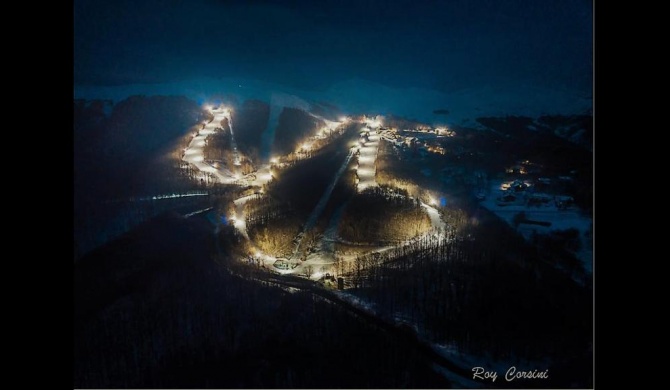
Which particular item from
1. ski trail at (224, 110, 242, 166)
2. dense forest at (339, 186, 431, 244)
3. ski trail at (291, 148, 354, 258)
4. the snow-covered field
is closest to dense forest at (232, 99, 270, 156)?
ski trail at (224, 110, 242, 166)

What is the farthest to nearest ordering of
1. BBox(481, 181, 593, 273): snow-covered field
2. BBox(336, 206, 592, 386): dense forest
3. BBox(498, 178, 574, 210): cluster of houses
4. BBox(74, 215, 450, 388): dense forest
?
BBox(498, 178, 574, 210): cluster of houses, BBox(481, 181, 593, 273): snow-covered field, BBox(336, 206, 592, 386): dense forest, BBox(74, 215, 450, 388): dense forest

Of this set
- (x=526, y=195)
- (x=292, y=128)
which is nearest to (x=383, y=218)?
(x=526, y=195)

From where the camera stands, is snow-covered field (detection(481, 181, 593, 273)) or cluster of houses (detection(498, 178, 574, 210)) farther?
cluster of houses (detection(498, 178, 574, 210))

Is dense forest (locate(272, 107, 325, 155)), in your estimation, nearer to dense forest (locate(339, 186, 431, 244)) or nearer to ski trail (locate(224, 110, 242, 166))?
ski trail (locate(224, 110, 242, 166))

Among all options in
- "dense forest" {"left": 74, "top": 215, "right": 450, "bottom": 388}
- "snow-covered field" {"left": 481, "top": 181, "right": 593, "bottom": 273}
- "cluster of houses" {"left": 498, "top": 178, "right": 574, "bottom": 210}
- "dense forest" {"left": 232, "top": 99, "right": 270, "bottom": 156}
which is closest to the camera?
"dense forest" {"left": 74, "top": 215, "right": 450, "bottom": 388}

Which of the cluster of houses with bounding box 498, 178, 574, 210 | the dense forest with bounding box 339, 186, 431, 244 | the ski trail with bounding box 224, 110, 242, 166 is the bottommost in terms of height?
the dense forest with bounding box 339, 186, 431, 244

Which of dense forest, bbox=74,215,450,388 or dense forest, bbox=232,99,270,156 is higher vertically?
dense forest, bbox=232,99,270,156

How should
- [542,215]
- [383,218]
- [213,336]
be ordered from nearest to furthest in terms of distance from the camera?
[213,336] < [542,215] < [383,218]

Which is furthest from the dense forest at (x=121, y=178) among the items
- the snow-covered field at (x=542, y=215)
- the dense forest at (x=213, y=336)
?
the snow-covered field at (x=542, y=215)

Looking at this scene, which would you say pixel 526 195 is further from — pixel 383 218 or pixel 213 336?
pixel 213 336

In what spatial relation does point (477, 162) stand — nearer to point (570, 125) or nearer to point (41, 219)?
point (570, 125)

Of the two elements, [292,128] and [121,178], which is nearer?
[121,178]

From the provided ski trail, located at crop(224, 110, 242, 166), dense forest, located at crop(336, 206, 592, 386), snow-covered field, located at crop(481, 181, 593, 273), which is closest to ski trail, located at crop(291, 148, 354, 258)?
dense forest, located at crop(336, 206, 592, 386)

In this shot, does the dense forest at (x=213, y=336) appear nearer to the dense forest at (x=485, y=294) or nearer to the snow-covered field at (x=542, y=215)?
the dense forest at (x=485, y=294)
